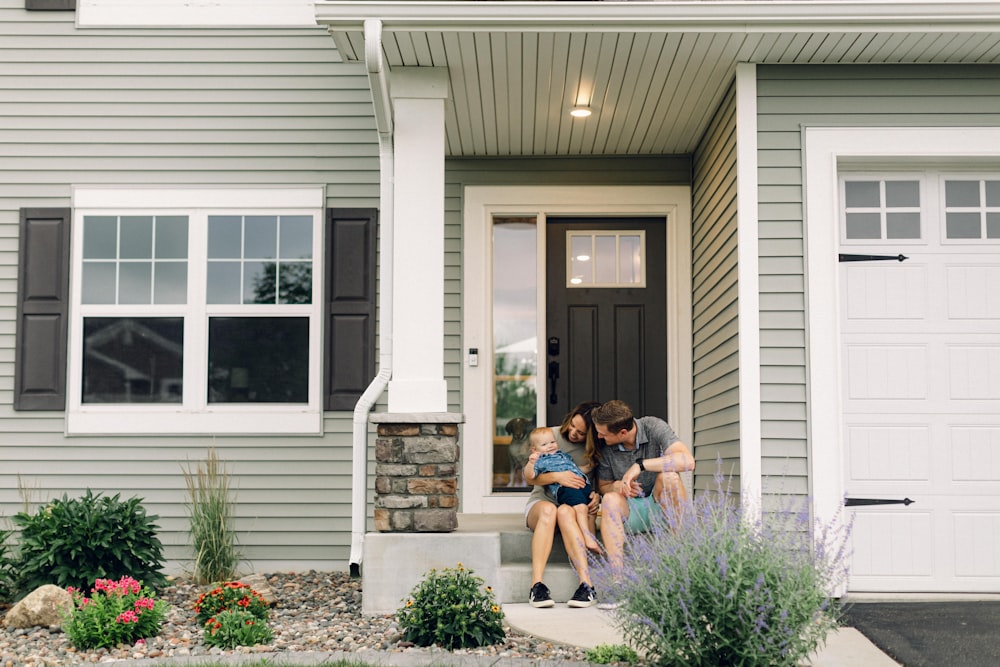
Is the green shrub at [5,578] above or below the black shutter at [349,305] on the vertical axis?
below

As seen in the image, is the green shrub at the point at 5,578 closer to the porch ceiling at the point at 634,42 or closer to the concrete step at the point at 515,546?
the concrete step at the point at 515,546

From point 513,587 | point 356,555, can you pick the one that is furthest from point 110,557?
point 513,587

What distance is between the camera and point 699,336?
6.21 meters

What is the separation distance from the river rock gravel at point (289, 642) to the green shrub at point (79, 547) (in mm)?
345

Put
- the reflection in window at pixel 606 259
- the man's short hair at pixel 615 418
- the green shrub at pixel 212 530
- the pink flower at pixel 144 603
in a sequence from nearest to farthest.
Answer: the pink flower at pixel 144 603 < the man's short hair at pixel 615 418 < the green shrub at pixel 212 530 < the reflection in window at pixel 606 259

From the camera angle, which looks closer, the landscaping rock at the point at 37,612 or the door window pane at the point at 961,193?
the landscaping rock at the point at 37,612

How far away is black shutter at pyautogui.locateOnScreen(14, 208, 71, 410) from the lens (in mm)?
6309

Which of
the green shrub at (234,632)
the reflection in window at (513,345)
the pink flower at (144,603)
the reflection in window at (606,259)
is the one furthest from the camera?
the reflection in window at (606,259)

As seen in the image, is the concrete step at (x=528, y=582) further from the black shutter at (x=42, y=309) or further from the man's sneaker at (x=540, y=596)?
the black shutter at (x=42, y=309)

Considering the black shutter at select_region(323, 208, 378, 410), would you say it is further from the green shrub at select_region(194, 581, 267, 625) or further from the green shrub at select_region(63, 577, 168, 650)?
the green shrub at select_region(63, 577, 168, 650)

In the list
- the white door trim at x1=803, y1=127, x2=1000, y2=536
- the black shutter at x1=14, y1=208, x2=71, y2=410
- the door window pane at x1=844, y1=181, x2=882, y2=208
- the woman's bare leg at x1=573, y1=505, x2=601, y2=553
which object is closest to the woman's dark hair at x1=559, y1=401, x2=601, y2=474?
the woman's bare leg at x1=573, y1=505, x2=601, y2=553

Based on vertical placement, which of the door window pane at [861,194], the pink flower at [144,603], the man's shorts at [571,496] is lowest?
the pink flower at [144,603]

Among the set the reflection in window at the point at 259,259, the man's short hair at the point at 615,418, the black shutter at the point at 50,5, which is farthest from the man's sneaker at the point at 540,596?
the black shutter at the point at 50,5

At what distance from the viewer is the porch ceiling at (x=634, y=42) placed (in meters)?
4.60
